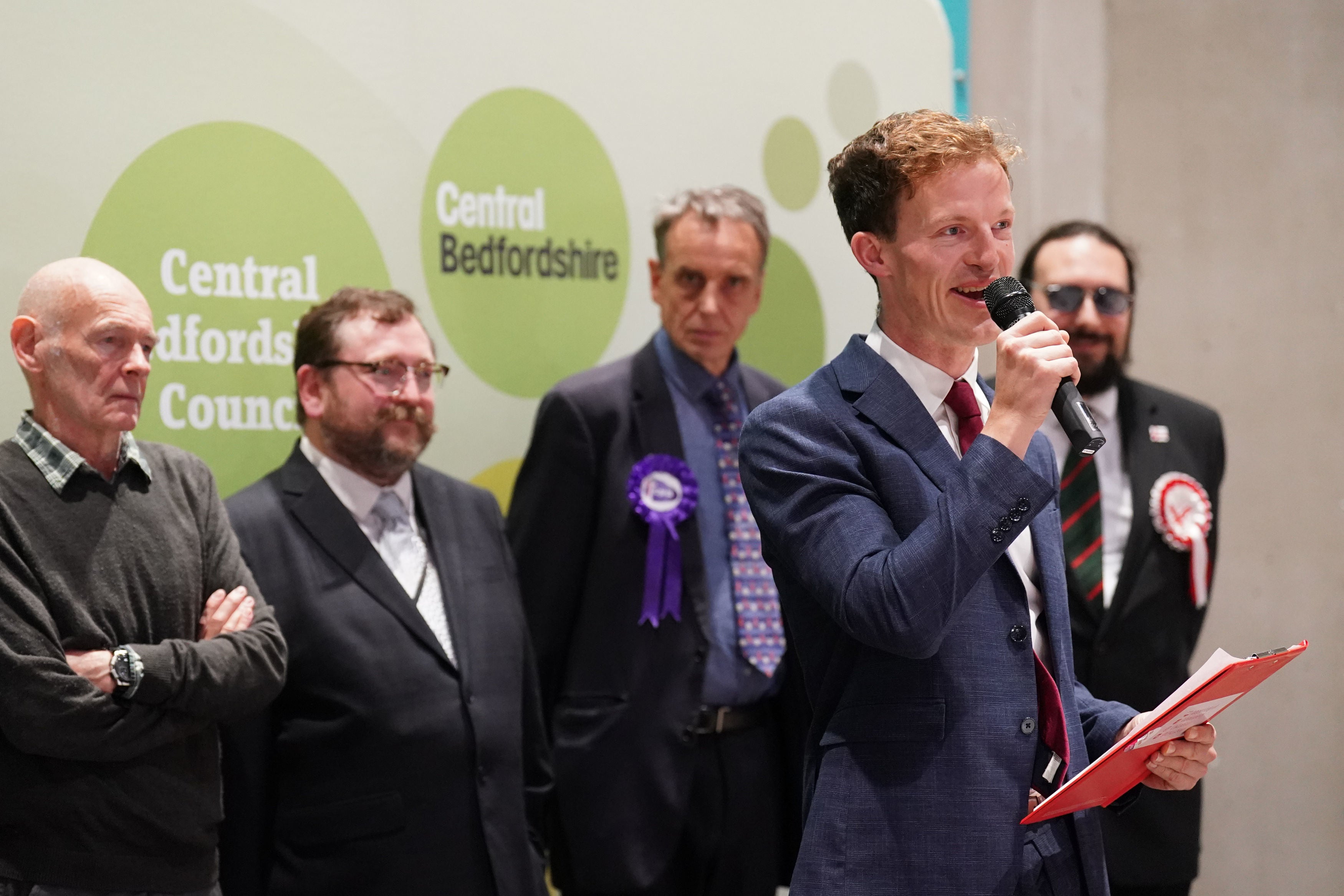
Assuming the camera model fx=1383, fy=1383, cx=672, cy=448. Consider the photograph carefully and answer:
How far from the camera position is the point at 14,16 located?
3088 millimetres

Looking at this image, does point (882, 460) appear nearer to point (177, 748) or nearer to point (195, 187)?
point (177, 748)

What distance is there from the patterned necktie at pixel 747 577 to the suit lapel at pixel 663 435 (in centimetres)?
9

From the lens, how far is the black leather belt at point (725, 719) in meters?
3.45

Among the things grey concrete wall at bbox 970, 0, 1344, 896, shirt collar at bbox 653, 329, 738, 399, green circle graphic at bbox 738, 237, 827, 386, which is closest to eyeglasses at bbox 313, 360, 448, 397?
shirt collar at bbox 653, 329, 738, 399

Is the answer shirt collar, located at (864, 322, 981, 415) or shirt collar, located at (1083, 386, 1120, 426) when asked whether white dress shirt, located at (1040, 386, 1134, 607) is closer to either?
shirt collar, located at (1083, 386, 1120, 426)

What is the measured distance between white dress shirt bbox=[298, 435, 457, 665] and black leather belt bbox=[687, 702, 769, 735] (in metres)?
0.68

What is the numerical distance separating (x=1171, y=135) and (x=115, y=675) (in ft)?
15.0

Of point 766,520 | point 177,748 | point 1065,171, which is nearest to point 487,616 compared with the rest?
point 177,748

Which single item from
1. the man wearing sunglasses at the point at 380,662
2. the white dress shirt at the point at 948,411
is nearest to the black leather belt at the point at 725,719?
the man wearing sunglasses at the point at 380,662

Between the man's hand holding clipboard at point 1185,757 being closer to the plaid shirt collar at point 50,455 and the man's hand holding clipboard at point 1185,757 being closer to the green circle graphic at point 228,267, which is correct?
the plaid shirt collar at point 50,455

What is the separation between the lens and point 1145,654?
142 inches

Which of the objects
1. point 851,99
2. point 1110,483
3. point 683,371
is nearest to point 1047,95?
point 851,99

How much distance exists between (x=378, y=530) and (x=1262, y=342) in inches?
154

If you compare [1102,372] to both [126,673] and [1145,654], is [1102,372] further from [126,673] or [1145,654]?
[126,673]
